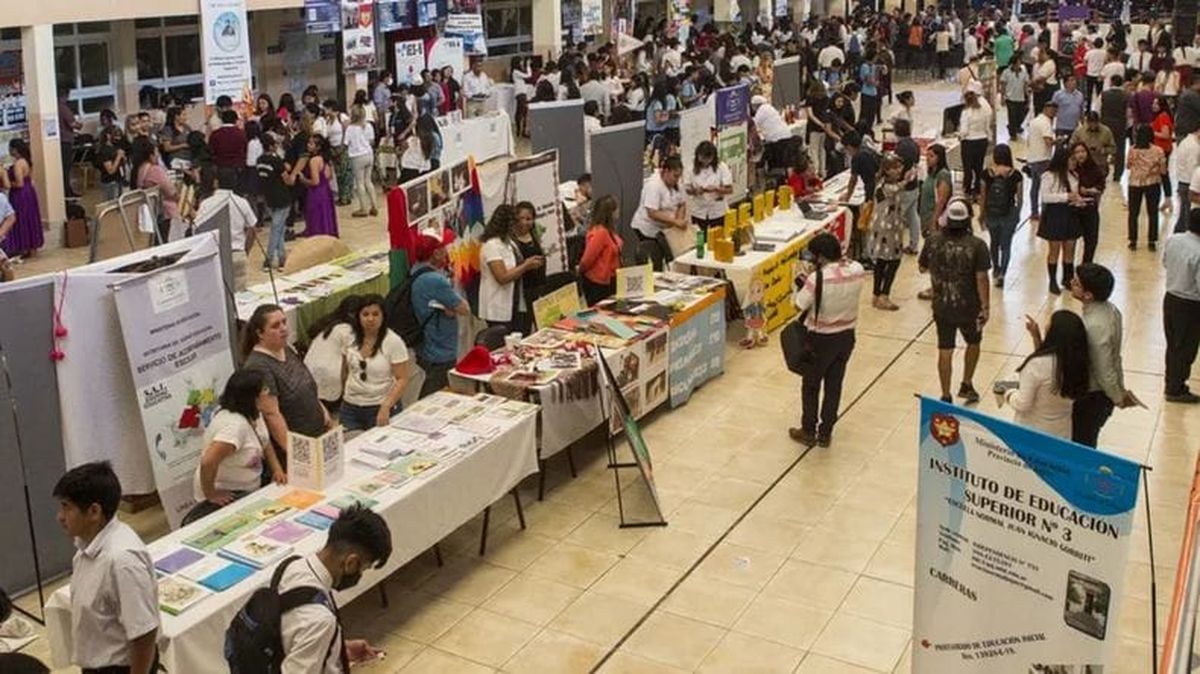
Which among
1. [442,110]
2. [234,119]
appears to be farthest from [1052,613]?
[442,110]

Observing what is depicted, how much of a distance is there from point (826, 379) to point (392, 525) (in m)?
Answer: 3.19

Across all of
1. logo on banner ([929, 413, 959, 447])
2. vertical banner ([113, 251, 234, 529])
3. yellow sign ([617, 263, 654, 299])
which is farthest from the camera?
yellow sign ([617, 263, 654, 299])

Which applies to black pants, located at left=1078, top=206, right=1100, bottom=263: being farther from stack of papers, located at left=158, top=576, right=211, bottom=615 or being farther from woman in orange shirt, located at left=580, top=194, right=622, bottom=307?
stack of papers, located at left=158, top=576, right=211, bottom=615

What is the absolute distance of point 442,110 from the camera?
18.8 metres

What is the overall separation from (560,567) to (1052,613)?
3.21 m

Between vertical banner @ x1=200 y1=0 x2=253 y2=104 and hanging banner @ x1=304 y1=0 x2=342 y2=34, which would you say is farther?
hanging banner @ x1=304 y1=0 x2=342 y2=34

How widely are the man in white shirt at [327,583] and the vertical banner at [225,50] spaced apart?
42.4 feet

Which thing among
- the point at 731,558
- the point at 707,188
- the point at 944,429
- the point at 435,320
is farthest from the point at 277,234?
the point at 944,429

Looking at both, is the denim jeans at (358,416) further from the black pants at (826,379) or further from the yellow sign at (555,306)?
the black pants at (826,379)

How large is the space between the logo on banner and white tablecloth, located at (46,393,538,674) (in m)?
2.58

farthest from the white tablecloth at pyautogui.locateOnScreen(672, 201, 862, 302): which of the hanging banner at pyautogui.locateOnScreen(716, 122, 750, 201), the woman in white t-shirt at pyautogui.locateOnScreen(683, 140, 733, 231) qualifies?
the hanging banner at pyautogui.locateOnScreen(716, 122, 750, 201)

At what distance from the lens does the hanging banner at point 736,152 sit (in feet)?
41.8

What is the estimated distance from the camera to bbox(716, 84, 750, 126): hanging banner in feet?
41.2

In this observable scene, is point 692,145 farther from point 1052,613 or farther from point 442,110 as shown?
point 1052,613
